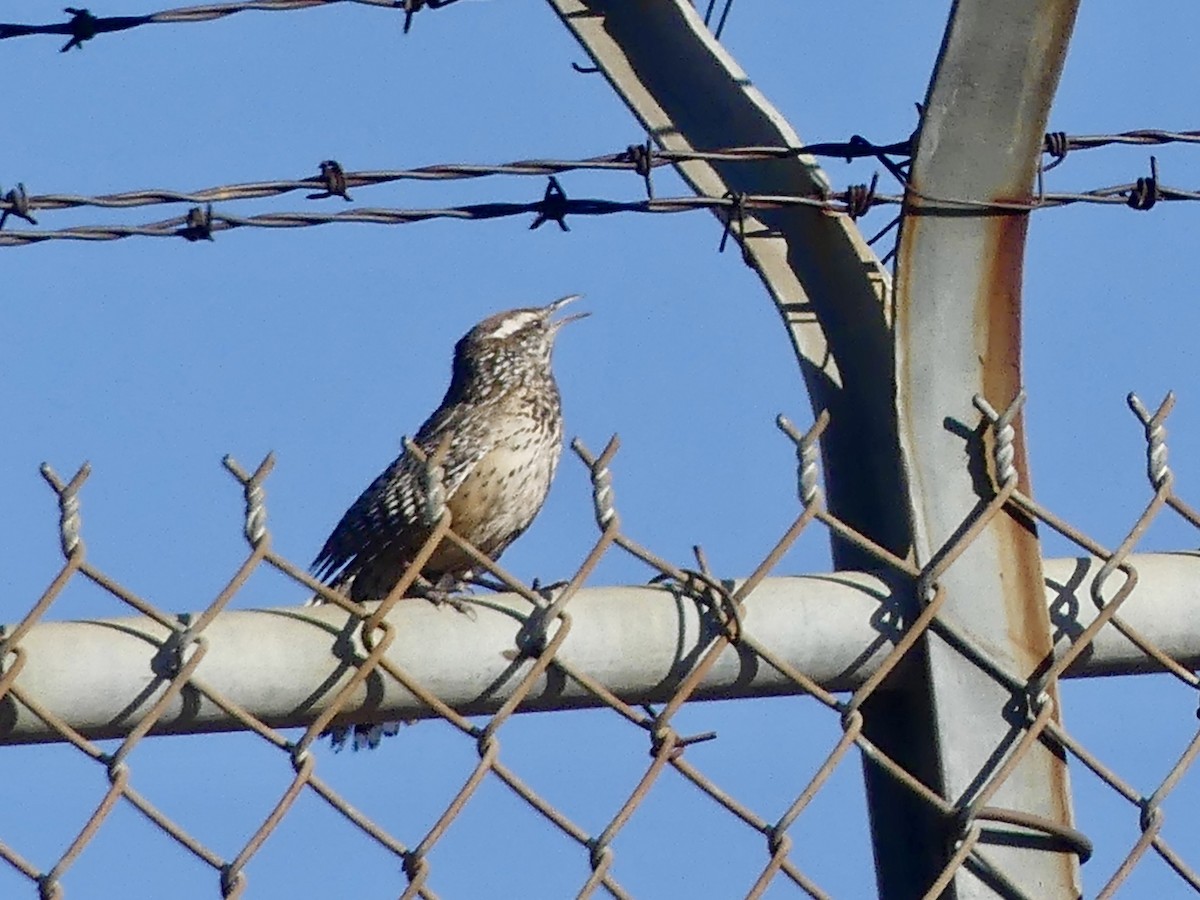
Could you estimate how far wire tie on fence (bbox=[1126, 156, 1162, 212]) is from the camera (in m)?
3.38

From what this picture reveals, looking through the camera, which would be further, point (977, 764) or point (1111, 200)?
point (1111, 200)

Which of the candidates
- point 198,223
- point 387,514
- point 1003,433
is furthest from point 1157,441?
→ point 387,514

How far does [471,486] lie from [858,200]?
2.66 m

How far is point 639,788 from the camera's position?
8.44 ft

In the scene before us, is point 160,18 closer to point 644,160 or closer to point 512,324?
point 644,160

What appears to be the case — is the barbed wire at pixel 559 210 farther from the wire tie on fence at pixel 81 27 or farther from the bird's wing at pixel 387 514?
the bird's wing at pixel 387 514

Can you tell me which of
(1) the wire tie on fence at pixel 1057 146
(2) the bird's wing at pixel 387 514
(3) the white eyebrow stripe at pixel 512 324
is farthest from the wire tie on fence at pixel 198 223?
(3) the white eyebrow stripe at pixel 512 324

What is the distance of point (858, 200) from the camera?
2.93 m

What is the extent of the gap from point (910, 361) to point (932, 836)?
60 centimetres

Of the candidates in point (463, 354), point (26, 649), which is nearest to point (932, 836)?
point (26, 649)

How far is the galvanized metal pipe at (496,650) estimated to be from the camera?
2371mm

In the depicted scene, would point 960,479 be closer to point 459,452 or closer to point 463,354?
point 459,452

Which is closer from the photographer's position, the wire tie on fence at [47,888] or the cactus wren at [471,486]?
the wire tie on fence at [47,888]

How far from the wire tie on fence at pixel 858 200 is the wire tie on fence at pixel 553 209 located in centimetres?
40
